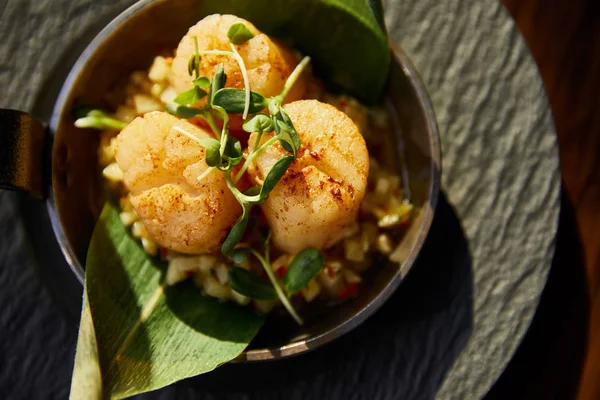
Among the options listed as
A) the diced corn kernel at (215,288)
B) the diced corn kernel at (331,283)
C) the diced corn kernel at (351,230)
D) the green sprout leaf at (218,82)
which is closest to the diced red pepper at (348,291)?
the diced corn kernel at (331,283)

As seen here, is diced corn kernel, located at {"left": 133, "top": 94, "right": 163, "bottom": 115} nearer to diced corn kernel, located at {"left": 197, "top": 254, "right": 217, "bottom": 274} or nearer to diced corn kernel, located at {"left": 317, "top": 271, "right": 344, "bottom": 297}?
diced corn kernel, located at {"left": 197, "top": 254, "right": 217, "bottom": 274}

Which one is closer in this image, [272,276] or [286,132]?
[286,132]

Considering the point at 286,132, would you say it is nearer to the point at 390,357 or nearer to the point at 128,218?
the point at 128,218

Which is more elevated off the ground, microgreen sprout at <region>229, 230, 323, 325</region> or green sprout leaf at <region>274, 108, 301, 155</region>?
green sprout leaf at <region>274, 108, 301, 155</region>

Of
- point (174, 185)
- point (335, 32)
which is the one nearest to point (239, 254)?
point (174, 185)

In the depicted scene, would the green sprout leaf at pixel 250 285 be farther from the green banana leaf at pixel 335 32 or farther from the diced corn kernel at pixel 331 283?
the green banana leaf at pixel 335 32

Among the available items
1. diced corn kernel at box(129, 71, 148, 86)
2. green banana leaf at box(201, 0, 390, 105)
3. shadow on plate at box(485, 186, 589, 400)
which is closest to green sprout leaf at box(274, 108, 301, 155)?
green banana leaf at box(201, 0, 390, 105)
